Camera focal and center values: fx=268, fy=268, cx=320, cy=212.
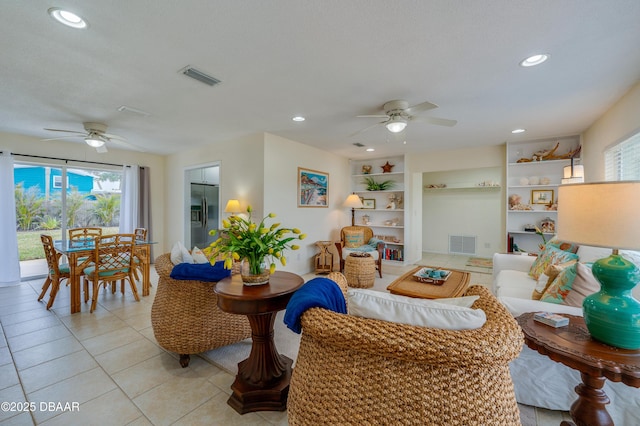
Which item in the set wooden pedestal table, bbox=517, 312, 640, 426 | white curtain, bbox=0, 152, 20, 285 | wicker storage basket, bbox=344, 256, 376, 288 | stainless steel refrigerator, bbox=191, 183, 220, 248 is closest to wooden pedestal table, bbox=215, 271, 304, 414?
wooden pedestal table, bbox=517, 312, 640, 426

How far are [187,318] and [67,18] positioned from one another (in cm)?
216

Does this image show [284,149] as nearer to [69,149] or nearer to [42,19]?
[42,19]

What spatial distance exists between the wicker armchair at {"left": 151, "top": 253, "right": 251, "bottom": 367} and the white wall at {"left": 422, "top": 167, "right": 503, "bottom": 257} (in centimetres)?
637

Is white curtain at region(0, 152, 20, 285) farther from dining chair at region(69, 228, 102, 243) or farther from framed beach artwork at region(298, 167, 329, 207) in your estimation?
framed beach artwork at region(298, 167, 329, 207)

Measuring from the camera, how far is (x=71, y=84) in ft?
8.52

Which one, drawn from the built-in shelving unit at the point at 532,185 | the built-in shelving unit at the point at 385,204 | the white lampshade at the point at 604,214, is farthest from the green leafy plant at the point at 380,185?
the white lampshade at the point at 604,214

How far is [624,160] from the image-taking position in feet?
9.60

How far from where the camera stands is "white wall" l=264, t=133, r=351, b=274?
14.3 ft

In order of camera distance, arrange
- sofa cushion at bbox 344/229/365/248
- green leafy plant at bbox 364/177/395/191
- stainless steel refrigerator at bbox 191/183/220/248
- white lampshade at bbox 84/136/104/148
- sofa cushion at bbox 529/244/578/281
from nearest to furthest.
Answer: sofa cushion at bbox 529/244/578/281 → white lampshade at bbox 84/136/104/148 → sofa cushion at bbox 344/229/365/248 → stainless steel refrigerator at bbox 191/183/220/248 → green leafy plant at bbox 364/177/395/191

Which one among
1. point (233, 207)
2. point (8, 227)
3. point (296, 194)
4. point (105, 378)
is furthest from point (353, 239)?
point (8, 227)

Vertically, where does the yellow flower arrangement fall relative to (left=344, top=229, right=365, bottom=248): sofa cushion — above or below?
above

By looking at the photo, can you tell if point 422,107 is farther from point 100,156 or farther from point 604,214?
point 100,156

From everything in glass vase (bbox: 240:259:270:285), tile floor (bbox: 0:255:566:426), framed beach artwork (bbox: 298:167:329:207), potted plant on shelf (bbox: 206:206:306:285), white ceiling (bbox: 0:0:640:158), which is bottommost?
tile floor (bbox: 0:255:566:426)

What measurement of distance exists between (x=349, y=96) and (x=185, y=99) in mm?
1800
